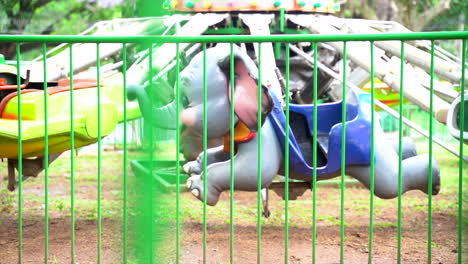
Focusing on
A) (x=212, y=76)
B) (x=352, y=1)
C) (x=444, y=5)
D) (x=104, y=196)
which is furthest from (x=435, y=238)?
(x=352, y=1)

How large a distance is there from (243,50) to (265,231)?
1.24 metres

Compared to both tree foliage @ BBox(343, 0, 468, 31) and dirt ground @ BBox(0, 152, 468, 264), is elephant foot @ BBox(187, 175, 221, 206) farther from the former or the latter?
tree foliage @ BBox(343, 0, 468, 31)

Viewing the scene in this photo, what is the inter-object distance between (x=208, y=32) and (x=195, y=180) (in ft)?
7.48

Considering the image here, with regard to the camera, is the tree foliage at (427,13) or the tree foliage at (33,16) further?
the tree foliage at (427,13)

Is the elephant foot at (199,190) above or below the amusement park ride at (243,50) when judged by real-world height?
below

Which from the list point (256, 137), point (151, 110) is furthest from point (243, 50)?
point (151, 110)

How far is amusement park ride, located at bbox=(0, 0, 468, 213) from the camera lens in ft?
13.6

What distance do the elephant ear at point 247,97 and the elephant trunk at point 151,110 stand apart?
0.40m

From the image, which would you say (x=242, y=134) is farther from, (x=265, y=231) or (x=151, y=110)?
(x=151, y=110)

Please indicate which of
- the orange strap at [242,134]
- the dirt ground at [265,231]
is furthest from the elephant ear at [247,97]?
the dirt ground at [265,231]

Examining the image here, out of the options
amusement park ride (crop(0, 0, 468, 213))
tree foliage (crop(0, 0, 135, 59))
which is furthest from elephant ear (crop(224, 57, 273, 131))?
tree foliage (crop(0, 0, 135, 59))

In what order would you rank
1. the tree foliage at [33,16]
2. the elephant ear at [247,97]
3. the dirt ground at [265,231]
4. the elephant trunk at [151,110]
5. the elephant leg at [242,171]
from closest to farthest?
the elephant trunk at [151,110], the elephant ear at [247,97], the elephant leg at [242,171], the dirt ground at [265,231], the tree foliage at [33,16]

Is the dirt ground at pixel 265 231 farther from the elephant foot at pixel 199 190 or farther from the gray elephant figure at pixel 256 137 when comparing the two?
the gray elephant figure at pixel 256 137

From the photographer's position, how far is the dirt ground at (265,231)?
14.4ft
